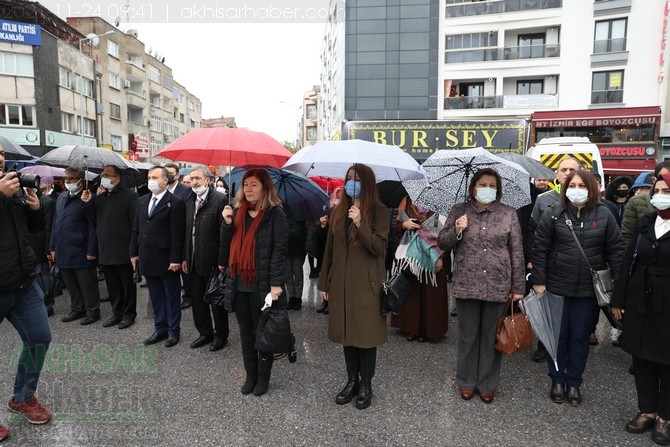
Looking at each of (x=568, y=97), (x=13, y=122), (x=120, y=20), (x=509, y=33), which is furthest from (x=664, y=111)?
(x=120, y=20)

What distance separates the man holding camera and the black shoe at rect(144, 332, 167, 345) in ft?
5.12

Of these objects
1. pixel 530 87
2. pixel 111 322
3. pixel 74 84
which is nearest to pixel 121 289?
pixel 111 322

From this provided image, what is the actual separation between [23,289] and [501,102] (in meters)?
30.9

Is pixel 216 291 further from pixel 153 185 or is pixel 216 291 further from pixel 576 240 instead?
pixel 576 240

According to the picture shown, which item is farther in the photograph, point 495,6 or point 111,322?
point 495,6

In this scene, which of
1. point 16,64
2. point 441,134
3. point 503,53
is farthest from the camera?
point 503,53

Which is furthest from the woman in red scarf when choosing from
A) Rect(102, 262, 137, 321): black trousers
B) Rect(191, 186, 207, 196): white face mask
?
Rect(102, 262, 137, 321): black trousers

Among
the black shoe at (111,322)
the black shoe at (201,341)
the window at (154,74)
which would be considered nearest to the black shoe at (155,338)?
the black shoe at (201,341)

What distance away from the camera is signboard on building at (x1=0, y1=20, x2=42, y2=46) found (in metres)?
24.3

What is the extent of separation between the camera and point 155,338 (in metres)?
4.93

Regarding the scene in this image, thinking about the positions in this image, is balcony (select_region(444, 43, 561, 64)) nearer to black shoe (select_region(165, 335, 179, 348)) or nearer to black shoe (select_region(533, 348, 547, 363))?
black shoe (select_region(533, 348, 547, 363))

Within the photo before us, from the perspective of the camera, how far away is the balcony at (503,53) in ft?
92.8

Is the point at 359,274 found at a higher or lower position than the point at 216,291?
higher

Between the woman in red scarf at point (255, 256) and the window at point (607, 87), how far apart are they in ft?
98.9
